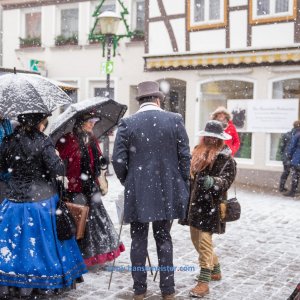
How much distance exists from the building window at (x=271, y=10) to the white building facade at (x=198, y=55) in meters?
0.02

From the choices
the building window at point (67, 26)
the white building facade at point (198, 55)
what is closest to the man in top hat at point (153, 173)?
the white building facade at point (198, 55)

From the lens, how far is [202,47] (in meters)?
14.8

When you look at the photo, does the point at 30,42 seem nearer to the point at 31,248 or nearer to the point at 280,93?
the point at 280,93

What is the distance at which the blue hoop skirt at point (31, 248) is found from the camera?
14.8 feet

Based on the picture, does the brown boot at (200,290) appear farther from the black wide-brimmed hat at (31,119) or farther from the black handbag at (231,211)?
the black wide-brimmed hat at (31,119)

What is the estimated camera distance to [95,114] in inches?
228

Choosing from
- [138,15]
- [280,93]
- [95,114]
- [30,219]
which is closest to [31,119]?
[30,219]

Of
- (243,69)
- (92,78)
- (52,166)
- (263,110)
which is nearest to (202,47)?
(243,69)

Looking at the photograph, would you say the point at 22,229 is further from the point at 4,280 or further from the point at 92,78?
the point at 92,78

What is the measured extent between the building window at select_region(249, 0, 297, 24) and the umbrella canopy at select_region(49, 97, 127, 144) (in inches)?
338

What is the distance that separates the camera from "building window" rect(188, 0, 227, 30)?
14.4 m

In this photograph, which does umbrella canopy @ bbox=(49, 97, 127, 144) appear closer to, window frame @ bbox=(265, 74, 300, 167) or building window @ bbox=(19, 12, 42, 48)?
window frame @ bbox=(265, 74, 300, 167)

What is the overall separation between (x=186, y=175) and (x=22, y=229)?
143 centimetres

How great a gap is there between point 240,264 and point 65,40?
1375 centimetres
